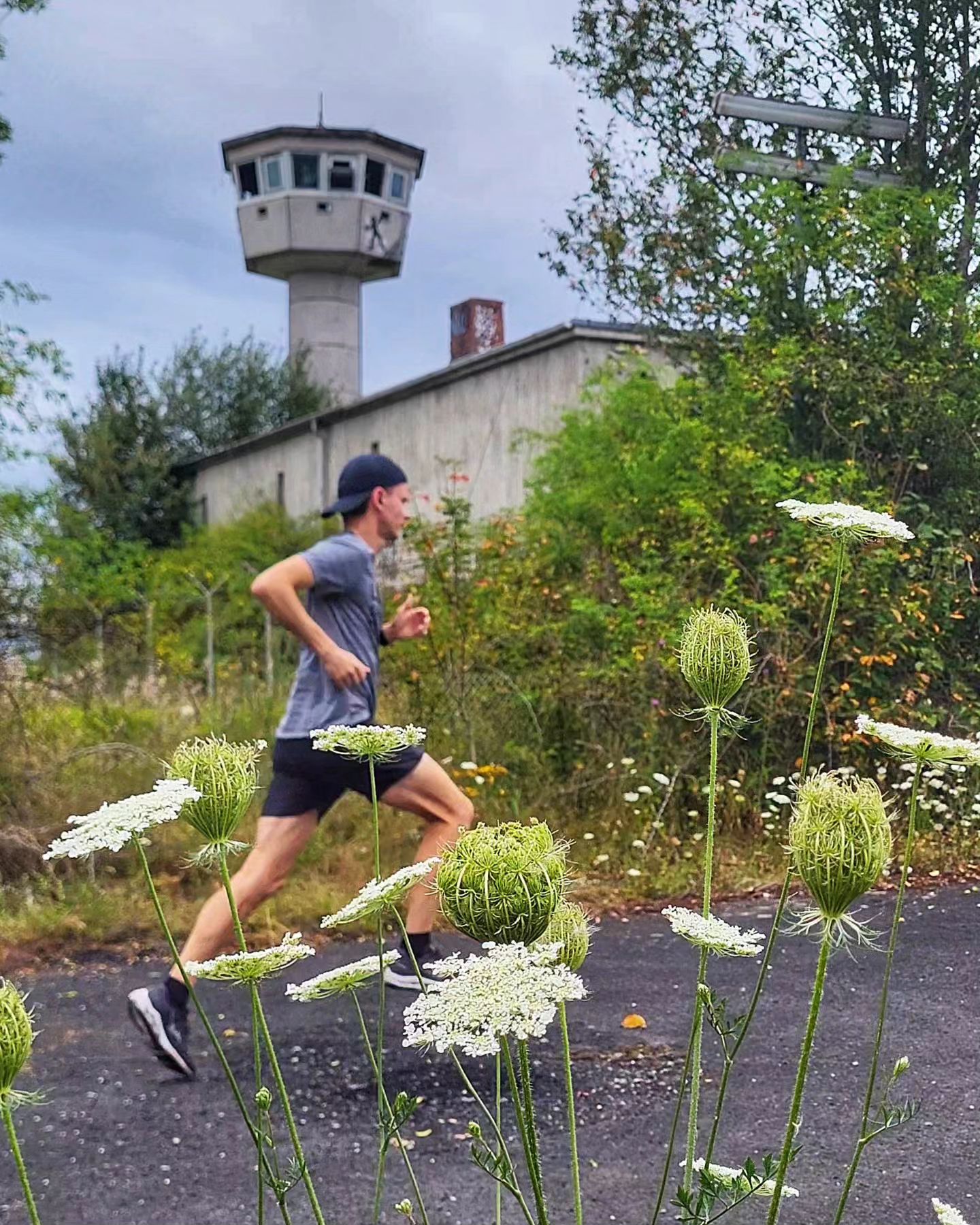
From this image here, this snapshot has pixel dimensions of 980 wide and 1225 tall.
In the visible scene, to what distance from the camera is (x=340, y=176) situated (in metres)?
40.8

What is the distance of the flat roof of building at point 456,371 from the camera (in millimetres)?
15328

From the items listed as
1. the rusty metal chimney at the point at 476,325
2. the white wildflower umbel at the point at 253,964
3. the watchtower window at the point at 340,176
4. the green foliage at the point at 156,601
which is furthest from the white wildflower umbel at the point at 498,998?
the watchtower window at the point at 340,176

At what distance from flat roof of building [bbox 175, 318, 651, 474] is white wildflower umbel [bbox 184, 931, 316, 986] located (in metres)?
9.59

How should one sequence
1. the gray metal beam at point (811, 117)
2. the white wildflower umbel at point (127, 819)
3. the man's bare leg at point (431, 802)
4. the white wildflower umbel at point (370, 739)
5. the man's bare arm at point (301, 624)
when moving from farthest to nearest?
the gray metal beam at point (811, 117), the man's bare leg at point (431, 802), the man's bare arm at point (301, 624), the white wildflower umbel at point (370, 739), the white wildflower umbel at point (127, 819)

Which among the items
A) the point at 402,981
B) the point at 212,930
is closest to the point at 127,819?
the point at 212,930

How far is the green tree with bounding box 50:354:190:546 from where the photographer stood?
28.0 meters

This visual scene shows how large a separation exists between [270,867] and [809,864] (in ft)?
11.7

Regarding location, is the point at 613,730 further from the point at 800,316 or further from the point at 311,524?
the point at 311,524

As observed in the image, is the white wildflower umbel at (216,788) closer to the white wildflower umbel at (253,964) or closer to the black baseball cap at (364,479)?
the white wildflower umbel at (253,964)

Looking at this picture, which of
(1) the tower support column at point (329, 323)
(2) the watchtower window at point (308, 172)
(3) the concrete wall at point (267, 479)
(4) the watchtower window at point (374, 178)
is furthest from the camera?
(4) the watchtower window at point (374, 178)

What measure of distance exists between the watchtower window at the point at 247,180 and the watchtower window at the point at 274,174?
529 mm

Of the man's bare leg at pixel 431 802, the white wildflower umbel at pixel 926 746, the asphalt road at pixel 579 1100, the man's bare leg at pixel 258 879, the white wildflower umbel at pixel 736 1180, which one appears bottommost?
the asphalt road at pixel 579 1100

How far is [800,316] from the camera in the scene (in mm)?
8992

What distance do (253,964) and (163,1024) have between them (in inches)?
120
